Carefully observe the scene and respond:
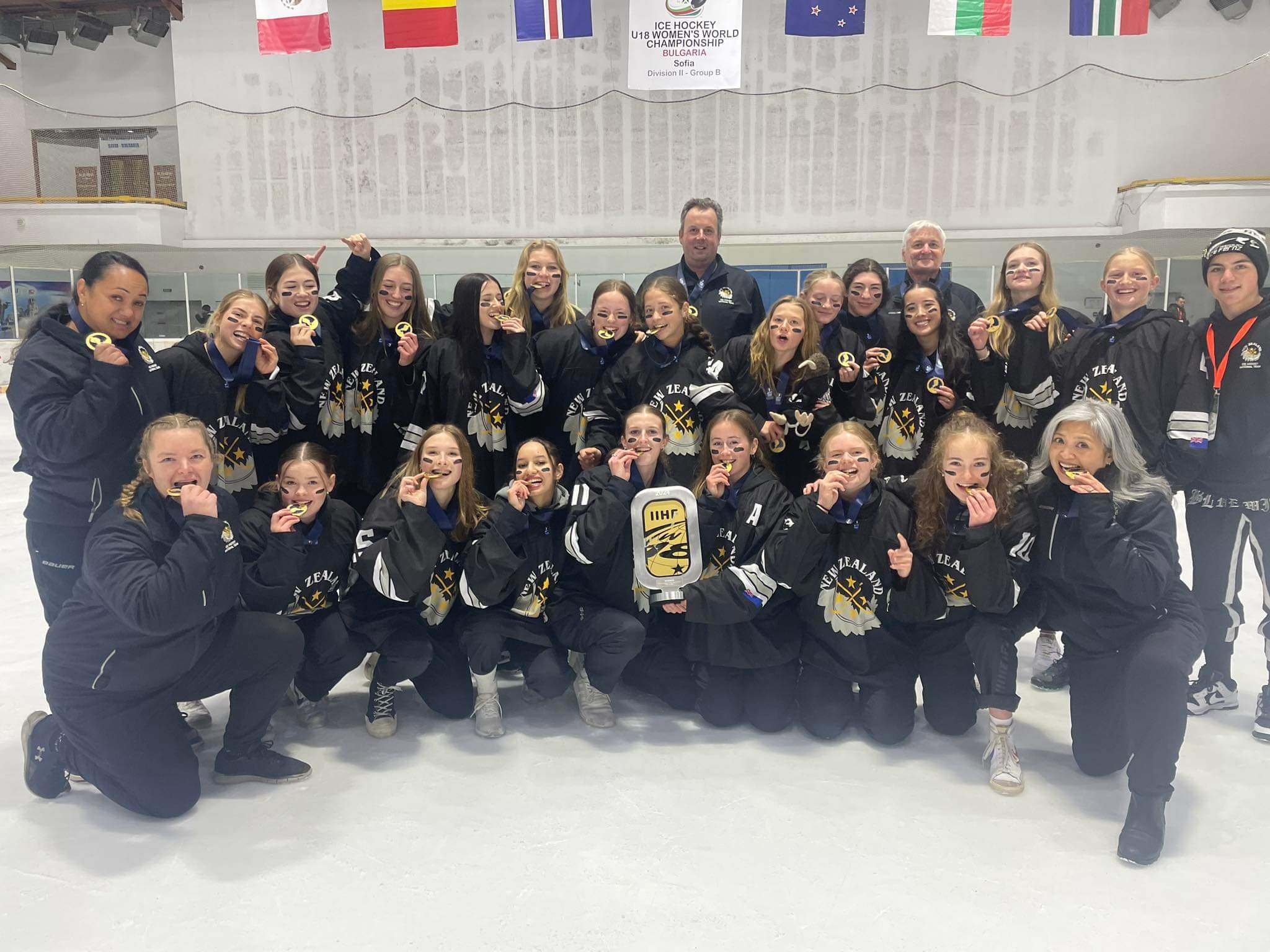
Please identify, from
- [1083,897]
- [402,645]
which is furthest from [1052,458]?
[402,645]

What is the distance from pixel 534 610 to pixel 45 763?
5.80 ft

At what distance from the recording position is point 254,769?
9.78ft

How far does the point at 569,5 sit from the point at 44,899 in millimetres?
9751

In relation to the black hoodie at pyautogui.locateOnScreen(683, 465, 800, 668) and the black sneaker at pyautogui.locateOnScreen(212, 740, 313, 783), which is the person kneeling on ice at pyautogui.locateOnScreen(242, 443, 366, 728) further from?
the black hoodie at pyautogui.locateOnScreen(683, 465, 800, 668)

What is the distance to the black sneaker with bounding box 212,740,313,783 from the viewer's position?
9.75 feet

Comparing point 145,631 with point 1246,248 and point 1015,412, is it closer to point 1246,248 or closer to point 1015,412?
point 1015,412

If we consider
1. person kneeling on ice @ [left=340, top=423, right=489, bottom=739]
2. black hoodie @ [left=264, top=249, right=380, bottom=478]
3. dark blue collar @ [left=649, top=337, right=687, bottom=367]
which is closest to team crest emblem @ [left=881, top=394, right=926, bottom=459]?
dark blue collar @ [left=649, top=337, right=687, bottom=367]

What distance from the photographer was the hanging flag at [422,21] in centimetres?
923

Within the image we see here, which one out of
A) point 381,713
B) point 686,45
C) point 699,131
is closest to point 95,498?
point 381,713

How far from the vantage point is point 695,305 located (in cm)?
468

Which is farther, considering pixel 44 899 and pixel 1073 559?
pixel 1073 559

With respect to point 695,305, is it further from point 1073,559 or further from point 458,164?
point 458,164

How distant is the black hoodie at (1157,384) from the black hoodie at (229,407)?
347 cm

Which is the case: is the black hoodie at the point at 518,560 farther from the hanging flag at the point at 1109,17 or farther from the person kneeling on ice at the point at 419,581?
the hanging flag at the point at 1109,17
